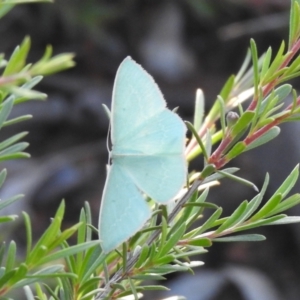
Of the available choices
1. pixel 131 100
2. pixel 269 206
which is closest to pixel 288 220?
pixel 269 206

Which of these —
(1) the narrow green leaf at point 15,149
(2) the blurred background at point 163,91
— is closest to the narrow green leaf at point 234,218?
(1) the narrow green leaf at point 15,149

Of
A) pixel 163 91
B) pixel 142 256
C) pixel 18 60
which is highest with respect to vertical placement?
pixel 18 60

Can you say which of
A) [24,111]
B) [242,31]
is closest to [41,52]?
[24,111]

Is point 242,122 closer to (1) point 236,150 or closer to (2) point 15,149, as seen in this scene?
(1) point 236,150

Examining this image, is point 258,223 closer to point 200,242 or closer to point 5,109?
point 200,242

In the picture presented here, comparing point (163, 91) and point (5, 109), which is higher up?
point (5, 109)

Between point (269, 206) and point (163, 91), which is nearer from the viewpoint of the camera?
point (269, 206)

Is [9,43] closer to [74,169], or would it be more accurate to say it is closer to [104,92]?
[104,92]
